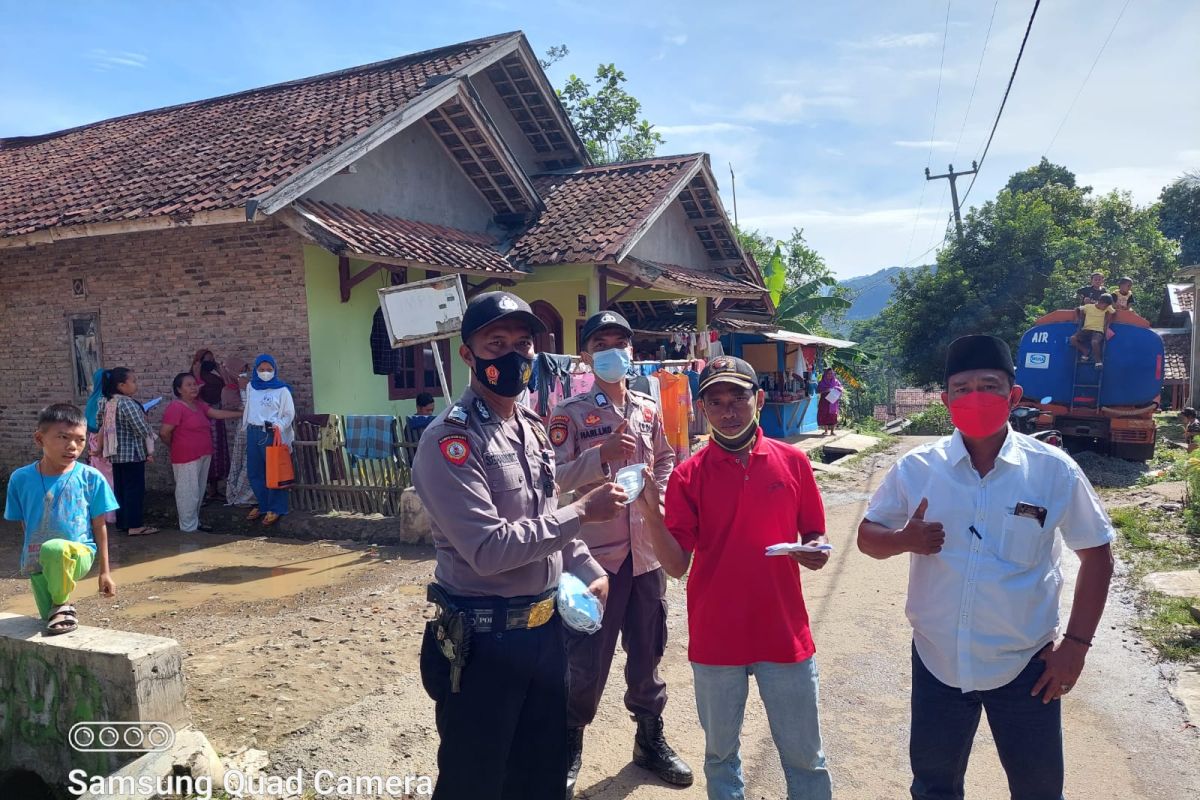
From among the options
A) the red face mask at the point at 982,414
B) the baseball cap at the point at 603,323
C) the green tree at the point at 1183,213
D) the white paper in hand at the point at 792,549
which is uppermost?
the green tree at the point at 1183,213

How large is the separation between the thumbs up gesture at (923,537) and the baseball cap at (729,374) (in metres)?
0.67

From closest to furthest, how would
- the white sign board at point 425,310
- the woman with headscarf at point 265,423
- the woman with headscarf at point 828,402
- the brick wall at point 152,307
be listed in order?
the white sign board at point 425,310 → the woman with headscarf at point 265,423 → the brick wall at point 152,307 → the woman with headscarf at point 828,402

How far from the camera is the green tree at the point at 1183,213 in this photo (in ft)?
104

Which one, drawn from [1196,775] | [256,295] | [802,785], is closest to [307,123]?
[256,295]

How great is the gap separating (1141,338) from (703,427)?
629cm

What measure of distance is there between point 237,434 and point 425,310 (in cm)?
335

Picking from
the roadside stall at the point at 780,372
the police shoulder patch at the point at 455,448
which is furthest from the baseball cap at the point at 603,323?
the roadside stall at the point at 780,372

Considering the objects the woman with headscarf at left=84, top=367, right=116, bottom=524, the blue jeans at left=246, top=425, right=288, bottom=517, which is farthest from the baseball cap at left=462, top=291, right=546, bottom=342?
the woman with headscarf at left=84, top=367, right=116, bottom=524

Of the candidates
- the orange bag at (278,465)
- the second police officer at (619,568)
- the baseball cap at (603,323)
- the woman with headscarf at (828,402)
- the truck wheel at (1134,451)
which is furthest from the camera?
the woman with headscarf at (828,402)

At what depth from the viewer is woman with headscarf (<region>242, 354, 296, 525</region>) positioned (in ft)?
26.3

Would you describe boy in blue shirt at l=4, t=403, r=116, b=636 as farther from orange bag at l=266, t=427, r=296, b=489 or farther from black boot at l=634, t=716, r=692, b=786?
orange bag at l=266, t=427, r=296, b=489

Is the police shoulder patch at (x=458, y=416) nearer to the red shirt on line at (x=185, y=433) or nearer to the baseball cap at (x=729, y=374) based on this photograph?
the baseball cap at (x=729, y=374)

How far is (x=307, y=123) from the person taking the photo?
9984 millimetres

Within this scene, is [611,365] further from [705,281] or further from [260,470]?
[705,281]
